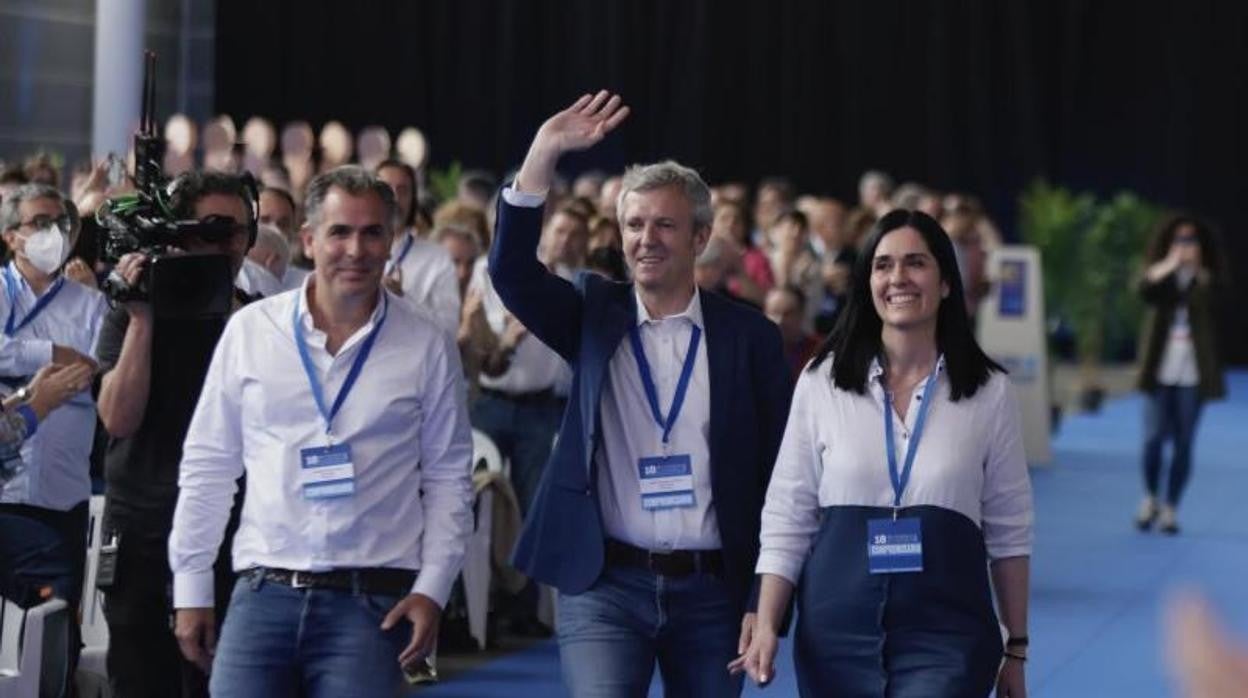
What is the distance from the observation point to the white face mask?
239 inches

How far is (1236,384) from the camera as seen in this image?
24219mm

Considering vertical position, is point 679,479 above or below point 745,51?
below

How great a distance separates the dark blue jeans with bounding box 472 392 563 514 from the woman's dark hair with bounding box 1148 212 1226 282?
16.6 feet

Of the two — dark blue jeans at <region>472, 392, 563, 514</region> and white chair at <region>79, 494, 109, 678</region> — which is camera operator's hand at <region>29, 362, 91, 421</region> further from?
dark blue jeans at <region>472, 392, 563, 514</region>

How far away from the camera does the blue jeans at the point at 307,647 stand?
3.81 meters

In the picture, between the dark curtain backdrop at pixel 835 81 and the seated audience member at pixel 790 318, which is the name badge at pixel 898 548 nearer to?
the seated audience member at pixel 790 318

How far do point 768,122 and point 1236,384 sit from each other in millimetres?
5986

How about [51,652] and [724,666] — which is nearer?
[724,666]

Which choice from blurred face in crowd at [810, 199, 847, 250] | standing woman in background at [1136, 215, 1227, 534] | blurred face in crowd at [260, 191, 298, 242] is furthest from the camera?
blurred face in crowd at [810, 199, 847, 250]

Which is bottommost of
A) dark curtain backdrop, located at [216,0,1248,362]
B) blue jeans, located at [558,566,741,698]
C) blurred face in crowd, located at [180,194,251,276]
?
blue jeans, located at [558,566,741,698]

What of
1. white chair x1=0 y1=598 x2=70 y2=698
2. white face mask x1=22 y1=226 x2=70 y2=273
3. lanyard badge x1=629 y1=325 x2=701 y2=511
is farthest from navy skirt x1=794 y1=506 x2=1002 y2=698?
white face mask x1=22 y1=226 x2=70 y2=273

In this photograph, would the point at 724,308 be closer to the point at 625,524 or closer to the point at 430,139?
the point at 625,524

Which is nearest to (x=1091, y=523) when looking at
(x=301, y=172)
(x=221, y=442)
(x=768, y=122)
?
(x=301, y=172)

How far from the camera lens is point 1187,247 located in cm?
1218
